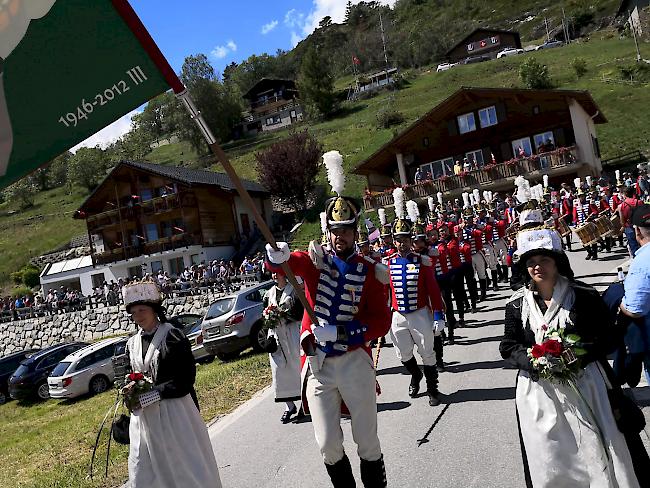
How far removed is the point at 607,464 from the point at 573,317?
35.2 inches

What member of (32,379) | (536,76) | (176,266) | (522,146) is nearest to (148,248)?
(176,266)

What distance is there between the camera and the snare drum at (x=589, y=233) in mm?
19219

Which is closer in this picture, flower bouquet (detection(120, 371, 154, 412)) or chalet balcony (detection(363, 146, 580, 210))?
flower bouquet (detection(120, 371, 154, 412))

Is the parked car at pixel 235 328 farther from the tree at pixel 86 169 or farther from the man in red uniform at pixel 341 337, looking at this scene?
the tree at pixel 86 169

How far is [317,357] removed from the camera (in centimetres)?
465

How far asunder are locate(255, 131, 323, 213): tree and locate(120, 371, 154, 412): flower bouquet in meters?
46.0

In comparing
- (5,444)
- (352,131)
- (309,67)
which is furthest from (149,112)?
(5,444)

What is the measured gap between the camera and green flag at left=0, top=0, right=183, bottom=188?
3.87 metres

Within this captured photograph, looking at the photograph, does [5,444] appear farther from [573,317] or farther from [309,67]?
[309,67]

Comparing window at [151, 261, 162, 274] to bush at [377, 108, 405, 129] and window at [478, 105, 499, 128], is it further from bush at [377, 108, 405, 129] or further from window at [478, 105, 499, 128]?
bush at [377, 108, 405, 129]

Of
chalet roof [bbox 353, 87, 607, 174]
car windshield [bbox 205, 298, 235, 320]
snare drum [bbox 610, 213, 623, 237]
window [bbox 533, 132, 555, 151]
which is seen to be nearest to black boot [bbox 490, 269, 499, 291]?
snare drum [bbox 610, 213, 623, 237]

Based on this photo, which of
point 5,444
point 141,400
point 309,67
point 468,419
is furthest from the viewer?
point 309,67

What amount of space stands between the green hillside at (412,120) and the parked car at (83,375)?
23.2m

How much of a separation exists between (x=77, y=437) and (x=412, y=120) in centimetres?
5832
